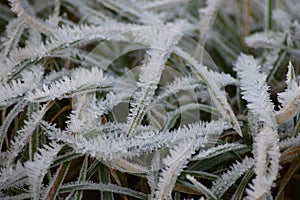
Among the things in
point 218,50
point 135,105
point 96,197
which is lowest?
point 96,197

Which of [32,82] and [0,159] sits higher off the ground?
[32,82]

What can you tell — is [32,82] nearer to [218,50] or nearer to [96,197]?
[96,197]

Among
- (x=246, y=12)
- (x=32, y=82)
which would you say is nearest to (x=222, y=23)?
(x=246, y=12)

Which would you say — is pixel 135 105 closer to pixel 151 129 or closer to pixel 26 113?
pixel 151 129

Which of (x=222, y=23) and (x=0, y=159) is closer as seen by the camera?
(x=0, y=159)

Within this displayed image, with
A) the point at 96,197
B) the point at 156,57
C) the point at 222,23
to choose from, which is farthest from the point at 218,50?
the point at 96,197

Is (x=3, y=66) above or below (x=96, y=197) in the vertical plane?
above
